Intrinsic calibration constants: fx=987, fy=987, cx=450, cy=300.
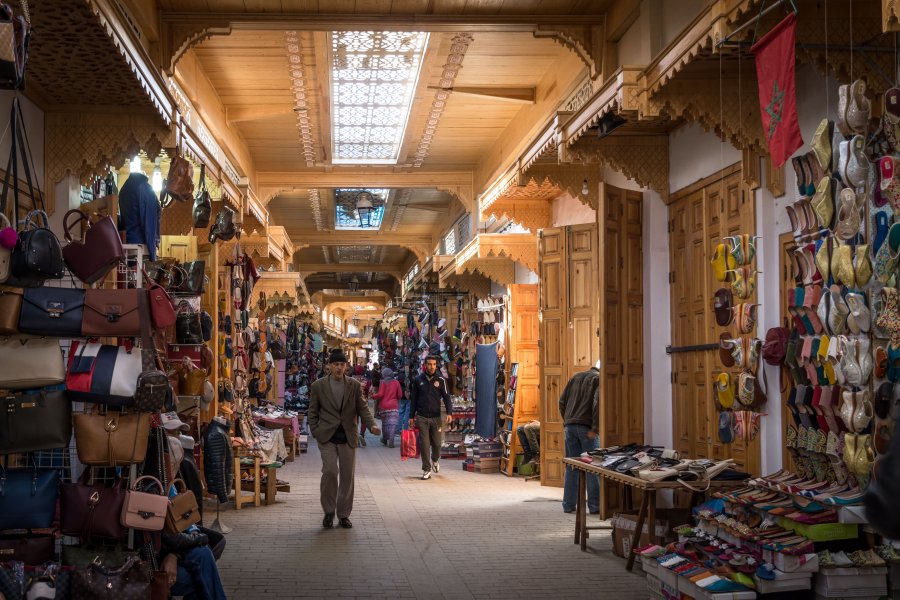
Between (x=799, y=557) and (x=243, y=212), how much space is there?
768cm

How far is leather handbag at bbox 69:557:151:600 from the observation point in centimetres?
→ 450

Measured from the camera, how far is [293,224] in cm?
2116

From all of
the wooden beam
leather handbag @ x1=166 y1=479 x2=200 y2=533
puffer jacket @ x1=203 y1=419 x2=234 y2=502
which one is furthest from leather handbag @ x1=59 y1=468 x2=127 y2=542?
the wooden beam

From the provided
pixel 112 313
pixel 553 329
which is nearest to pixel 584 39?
pixel 553 329

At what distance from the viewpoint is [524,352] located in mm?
13281

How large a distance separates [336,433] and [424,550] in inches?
68.2

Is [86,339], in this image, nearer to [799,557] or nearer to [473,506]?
[799,557]

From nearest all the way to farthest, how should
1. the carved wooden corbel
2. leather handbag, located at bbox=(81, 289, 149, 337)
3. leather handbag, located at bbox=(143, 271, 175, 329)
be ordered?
leather handbag, located at bbox=(81, 289, 149, 337) → leather handbag, located at bbox=(143, 271, 175, 329) → the carved wooden corbel

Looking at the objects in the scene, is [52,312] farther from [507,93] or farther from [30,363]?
[507,93]

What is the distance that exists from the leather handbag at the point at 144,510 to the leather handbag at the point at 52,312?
84 centimetres

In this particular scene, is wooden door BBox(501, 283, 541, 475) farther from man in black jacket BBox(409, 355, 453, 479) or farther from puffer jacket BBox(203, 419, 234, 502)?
puffer jacket BBox(203, 419, 234, 502)

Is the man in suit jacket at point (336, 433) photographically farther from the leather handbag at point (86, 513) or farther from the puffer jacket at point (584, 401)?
the leather handbag at point (86, 513)

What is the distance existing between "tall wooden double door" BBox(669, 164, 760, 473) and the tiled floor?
1.20m

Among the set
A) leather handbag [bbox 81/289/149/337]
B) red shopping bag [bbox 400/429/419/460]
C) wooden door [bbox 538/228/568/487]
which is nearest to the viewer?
leather handbag [bbox 81/289/149/337]
